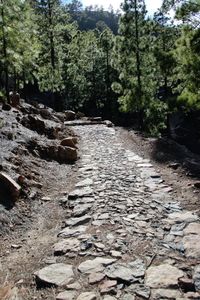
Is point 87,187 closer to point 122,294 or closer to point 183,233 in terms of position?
point 183,233

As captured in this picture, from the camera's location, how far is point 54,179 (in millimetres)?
10578

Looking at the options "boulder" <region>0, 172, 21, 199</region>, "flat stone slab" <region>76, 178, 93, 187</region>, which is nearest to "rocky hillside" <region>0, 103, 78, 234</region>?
"boulder" <region>0, 172, 21, 199</region>

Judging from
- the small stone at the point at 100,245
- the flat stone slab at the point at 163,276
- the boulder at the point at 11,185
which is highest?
the boulder at the point at 11,185

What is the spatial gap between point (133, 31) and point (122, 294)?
19938mm

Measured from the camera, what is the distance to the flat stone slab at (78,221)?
7.15m

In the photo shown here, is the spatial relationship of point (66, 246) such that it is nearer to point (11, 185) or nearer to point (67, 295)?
point (67, 295)

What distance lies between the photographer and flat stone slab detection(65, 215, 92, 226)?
715 cm

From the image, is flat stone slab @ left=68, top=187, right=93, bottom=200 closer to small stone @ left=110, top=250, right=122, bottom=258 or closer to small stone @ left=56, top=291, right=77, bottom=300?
small stone @ left=110, top=250, right=122, bottom=258

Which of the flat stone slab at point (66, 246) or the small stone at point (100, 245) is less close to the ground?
the small stone at point (100, 245)

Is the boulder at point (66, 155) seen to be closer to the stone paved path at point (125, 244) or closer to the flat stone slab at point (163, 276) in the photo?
the stone paved path at point (125, 244)

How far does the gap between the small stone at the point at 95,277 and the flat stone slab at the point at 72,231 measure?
150cm

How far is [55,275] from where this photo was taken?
523cm

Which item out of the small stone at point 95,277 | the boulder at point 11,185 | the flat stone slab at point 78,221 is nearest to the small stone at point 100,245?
the small stone at point 95,277

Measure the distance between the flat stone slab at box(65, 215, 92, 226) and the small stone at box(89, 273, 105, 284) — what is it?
78.8 inches
